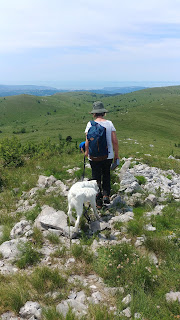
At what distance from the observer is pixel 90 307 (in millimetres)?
3238

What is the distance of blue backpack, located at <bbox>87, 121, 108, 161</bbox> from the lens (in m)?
6.04

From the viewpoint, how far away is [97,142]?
6086mm

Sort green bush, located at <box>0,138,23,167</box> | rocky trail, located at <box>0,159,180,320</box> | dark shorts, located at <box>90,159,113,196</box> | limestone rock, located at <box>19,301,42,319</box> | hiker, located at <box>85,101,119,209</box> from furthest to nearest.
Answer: green bush, located at <box>0,138,23,167</box> < dark shorts, located at <box>90,159,113,196</box> < hiker, located at <box>85,101,119,209</box> < rocky trail, located at <box>0,159,180,320</box> < limestone rock, located at <box>19,301,42,319</box>

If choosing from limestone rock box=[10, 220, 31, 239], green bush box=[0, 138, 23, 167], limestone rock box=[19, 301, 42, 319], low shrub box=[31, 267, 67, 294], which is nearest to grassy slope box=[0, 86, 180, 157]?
green bush box=[0, 138, 23, 167]

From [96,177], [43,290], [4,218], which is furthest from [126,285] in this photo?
[4,218]

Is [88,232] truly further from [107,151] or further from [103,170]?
[107,151]

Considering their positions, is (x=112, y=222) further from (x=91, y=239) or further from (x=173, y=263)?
(x=173, y=263)

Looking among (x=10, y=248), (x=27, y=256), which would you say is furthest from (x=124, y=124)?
(x=27, y=256)

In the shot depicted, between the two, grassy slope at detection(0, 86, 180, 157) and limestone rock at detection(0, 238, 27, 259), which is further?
grassy slope at detection(0, 86, 180, 157)

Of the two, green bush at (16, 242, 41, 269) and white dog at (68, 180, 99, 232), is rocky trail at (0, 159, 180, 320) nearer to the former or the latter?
green bush at (16, 242, 41, 269)

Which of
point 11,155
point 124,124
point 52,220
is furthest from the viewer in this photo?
point 124,124

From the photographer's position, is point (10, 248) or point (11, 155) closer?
point (10, 248)

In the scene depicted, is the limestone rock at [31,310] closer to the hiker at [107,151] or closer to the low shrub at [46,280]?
the low shrub at [46,280]

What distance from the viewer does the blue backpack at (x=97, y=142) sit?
19.8 feet
